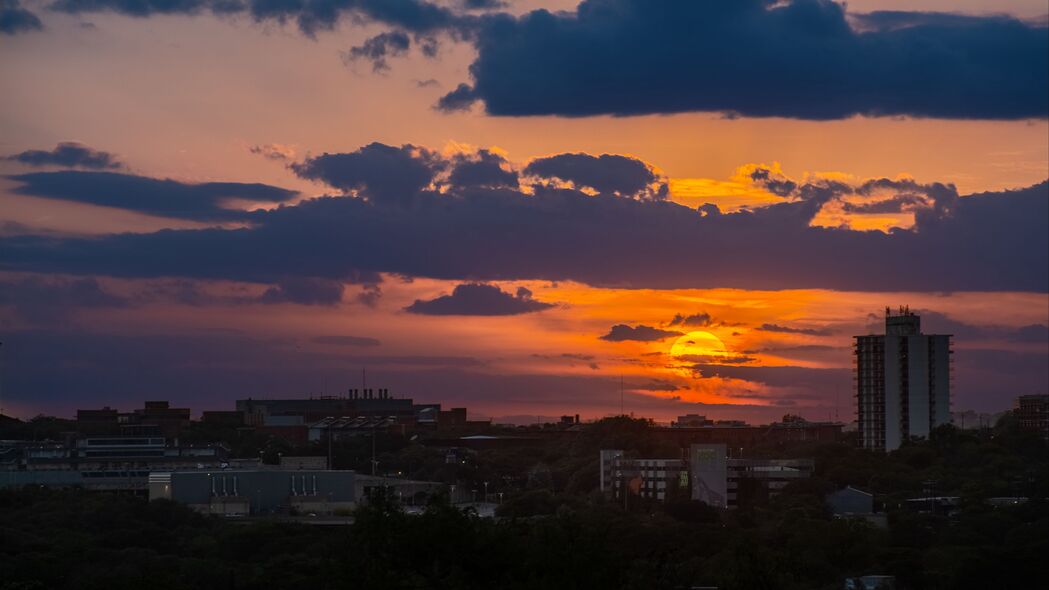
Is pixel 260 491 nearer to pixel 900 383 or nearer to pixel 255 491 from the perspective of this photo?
pixel 255 491

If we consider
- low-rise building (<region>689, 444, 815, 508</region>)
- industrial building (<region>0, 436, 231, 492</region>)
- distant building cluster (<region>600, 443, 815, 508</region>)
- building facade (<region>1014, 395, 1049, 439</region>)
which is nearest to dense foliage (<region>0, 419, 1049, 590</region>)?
low-rise building (<region>689, 444, 815, 508</region>)

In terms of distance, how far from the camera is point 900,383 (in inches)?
6629

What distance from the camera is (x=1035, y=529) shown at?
87.8 meters

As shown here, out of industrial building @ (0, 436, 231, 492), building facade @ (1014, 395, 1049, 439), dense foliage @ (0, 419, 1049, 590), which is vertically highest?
building facade @ (1014, 395, 1049, 439)

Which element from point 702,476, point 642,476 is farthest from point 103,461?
point 702,476

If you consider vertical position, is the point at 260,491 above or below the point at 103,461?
below

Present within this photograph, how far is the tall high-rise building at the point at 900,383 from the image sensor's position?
546 feet

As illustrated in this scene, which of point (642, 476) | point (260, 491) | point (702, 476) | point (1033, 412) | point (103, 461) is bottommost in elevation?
point (260, 491)

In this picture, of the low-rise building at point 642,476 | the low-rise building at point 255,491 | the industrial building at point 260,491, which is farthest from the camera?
the low-rise building at point 642,476

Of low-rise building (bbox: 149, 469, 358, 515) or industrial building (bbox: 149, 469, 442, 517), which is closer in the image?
industrial building (bbox: 149, 469, 442, 517)

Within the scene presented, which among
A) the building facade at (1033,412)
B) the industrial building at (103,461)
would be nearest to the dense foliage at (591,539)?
the industrial building at (103,461)

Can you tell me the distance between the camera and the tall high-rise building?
166 meters

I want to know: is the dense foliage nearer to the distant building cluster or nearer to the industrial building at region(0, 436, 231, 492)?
the distant building cluster

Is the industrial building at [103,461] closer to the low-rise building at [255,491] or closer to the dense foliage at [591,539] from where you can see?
the low-rise building at [255,491]
